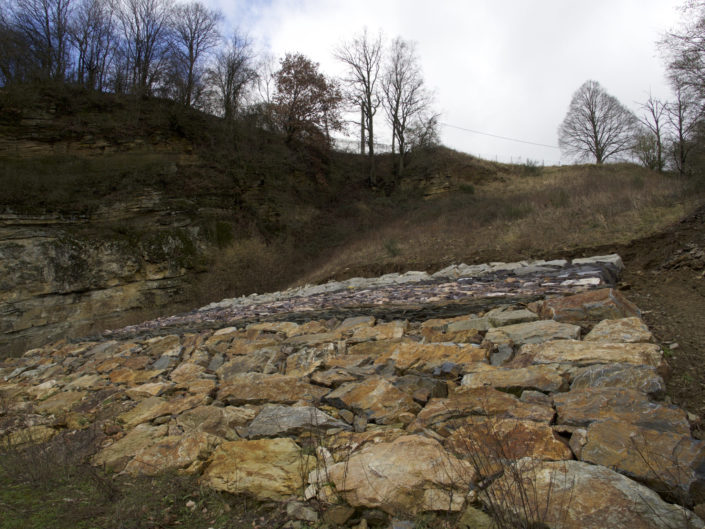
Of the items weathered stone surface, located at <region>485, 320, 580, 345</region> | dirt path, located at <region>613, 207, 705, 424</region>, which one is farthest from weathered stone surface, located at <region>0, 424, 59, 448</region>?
dirt path, located at <region>613, 207, 705, 424</region>

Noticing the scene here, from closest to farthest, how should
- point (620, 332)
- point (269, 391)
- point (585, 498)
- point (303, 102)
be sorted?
1. point (585, 498)
2. point (620, 332)
3. point (269, 391)
4. point (303, 102)

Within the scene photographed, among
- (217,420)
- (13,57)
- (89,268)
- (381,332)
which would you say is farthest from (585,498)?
(13,57)

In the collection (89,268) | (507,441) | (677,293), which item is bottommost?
(507,441)

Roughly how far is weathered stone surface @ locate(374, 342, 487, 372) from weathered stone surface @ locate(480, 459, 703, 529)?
4.80ft

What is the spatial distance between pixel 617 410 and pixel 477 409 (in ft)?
2.31

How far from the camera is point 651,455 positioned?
1.78 metres

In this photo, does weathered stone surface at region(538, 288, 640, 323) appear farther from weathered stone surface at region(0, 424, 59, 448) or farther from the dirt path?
weathered stone surface at region(0, 424, 59, 448)

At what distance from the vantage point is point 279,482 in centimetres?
219

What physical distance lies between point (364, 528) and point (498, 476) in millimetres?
608

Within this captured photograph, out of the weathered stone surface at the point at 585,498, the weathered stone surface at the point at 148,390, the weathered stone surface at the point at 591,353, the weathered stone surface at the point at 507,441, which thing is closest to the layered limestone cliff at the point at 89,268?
the weathered stone surface at the point at 148,390

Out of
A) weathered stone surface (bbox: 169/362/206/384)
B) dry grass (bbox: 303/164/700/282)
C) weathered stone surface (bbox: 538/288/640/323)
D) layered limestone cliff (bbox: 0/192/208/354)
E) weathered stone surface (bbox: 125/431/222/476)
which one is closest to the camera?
weathered stone surface (bbox: 125/431/222/476)

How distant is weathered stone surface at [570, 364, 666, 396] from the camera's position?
7.84 feet

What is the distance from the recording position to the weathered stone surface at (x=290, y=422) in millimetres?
2671

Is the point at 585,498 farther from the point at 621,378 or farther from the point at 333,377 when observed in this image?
the point at 333,377
